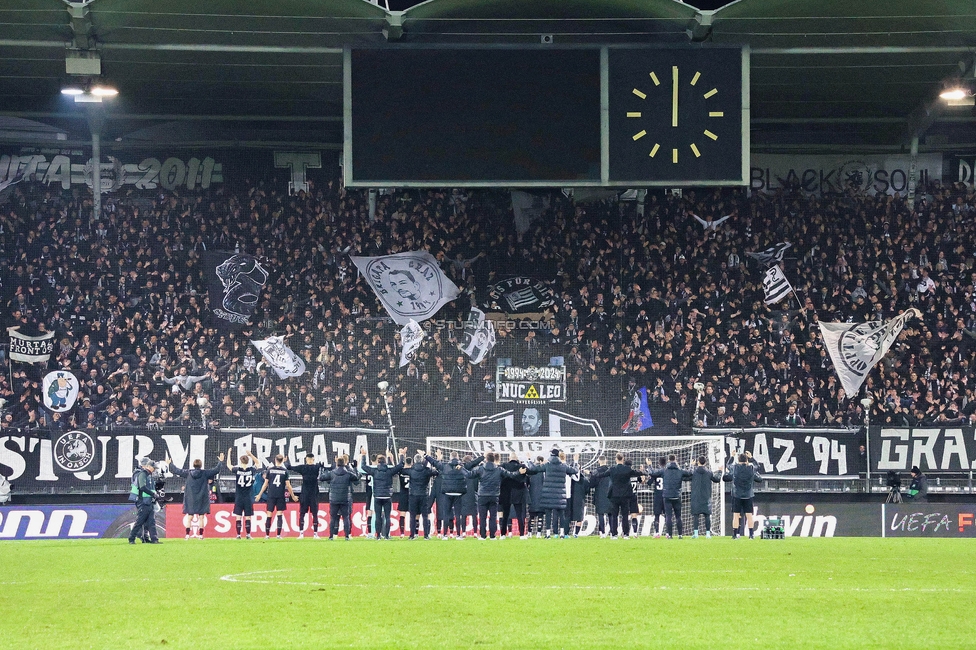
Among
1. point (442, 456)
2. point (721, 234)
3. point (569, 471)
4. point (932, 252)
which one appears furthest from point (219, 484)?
point (932, 252)

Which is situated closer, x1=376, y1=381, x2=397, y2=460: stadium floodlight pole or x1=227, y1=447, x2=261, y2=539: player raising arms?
x1=227, y1=447, x2=261, y2=539: player raising arms

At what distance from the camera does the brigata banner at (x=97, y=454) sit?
1193 inches

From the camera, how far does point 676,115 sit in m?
22.3

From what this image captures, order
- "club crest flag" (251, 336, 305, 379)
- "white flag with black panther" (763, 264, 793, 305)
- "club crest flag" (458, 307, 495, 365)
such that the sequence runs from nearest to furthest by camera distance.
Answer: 1. "club crest flag" (251, 336, 305, 379)
2. "club crest flag" (458, 307, 495, 365)
3. "white flag with black panther" (763, 264, 793, 305)

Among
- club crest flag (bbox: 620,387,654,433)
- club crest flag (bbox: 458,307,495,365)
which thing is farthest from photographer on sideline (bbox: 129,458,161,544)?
club crest flag (bbox: 620,387,654,433)

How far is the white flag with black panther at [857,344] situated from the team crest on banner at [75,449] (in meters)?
18.1

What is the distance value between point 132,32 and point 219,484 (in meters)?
9.83

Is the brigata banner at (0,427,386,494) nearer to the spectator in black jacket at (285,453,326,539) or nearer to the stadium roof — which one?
the spectator in black jacket at (285,453,326,539)

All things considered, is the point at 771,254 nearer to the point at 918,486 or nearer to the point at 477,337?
the point at 918,486

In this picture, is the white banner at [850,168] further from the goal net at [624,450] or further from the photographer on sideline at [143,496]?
the photographer on sideline at [143,496]

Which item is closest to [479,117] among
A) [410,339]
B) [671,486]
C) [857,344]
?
[671,486]

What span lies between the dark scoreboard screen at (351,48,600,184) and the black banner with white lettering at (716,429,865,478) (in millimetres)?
11048

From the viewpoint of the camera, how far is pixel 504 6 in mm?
24859

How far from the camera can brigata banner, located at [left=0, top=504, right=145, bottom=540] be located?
91.6 feet
